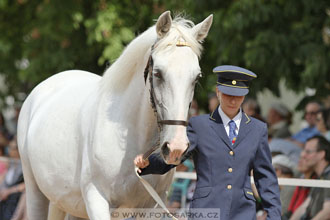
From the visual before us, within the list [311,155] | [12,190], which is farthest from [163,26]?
[12,190]

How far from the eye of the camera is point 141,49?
4.68 meters

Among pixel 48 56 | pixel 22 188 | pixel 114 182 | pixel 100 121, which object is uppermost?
pixel 100 121

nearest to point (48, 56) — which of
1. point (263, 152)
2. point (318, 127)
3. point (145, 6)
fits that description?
point (145, 6)

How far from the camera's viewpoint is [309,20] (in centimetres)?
917

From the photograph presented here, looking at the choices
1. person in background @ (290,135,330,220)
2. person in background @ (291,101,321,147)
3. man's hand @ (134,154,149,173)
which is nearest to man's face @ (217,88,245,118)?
man's hand @ (134,154,149,173)

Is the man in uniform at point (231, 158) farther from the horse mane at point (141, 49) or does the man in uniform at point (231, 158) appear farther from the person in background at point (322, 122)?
the person in background at point (322, 122)

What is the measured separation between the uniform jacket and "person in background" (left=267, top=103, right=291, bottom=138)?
184 inches

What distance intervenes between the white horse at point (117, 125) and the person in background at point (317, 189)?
1.70 m

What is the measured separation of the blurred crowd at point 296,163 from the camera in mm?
5985

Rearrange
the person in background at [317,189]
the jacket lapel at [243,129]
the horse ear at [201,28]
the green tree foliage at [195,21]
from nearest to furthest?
the jacket lapel at [243,129], the horse ear at [201,28], the person in background at [317,189], the green tree foliage at [195,21]

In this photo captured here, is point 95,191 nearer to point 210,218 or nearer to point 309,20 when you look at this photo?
point 210,218

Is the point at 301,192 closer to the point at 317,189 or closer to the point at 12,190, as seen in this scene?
the point at 317,189

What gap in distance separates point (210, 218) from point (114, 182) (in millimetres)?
859

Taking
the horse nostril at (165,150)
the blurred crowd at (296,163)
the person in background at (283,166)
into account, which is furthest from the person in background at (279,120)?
the horse nostril at (165,150)
